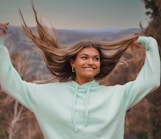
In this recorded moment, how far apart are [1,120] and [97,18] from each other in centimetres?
123

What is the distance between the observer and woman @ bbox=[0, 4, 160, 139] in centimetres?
144

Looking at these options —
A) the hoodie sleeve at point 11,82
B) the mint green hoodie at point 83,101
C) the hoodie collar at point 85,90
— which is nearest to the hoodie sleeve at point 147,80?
the mint green hoodie at point 83,101

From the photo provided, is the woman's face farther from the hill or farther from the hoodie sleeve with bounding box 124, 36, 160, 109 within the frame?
the hill

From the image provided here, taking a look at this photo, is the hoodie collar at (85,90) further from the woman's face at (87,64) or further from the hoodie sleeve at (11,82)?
the hoodie sleeve at (11,82)

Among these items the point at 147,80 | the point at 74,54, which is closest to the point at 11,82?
the point at 74,54

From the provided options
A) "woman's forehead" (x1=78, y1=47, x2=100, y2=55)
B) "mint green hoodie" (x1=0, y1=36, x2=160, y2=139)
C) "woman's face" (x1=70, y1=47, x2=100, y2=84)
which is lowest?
"mint green hoodie" (x1=0, y1=36, x2=160, y2=139)

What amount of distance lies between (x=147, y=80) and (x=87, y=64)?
6.9 inches

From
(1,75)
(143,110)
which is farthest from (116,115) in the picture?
(143,110)

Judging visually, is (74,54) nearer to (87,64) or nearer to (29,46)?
(87,64)

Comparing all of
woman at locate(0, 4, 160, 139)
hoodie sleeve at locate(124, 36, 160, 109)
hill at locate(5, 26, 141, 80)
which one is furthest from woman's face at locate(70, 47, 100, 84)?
hill at locate(5, 26, 141, 80)

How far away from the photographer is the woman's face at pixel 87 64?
1.48m

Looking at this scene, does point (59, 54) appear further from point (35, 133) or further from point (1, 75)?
point (35, 133)

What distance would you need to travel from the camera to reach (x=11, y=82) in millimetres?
1466

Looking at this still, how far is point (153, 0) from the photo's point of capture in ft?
14.5
